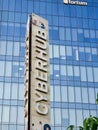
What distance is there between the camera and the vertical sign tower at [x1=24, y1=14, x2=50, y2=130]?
98.0 ft

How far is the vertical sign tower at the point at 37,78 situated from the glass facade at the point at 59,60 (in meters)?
32.2

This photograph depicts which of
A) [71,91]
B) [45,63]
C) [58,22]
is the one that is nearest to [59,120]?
[71,91]

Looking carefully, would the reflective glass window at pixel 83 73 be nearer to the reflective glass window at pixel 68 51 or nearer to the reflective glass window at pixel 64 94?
the reflective glass window at pixel 68 51

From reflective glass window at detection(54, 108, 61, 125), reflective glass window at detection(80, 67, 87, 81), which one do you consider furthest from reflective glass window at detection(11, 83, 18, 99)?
reflective glass window at detection(80, 67, 87, 81)

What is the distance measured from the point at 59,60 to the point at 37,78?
40834 mm

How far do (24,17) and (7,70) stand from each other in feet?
40.3

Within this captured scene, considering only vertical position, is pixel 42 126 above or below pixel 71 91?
below

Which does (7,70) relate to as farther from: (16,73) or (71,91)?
(71,91)

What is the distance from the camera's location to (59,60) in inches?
2852

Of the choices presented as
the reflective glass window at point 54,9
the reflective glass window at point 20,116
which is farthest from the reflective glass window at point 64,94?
the reflective glass window at point 54,9

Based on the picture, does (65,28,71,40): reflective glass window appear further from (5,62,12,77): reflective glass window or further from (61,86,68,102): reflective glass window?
(5,62,12,77): reflective glass window

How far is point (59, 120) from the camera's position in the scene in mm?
66188

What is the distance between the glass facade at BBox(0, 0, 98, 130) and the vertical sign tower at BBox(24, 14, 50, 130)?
3223 cm

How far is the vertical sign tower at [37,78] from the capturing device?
29.9 metres
